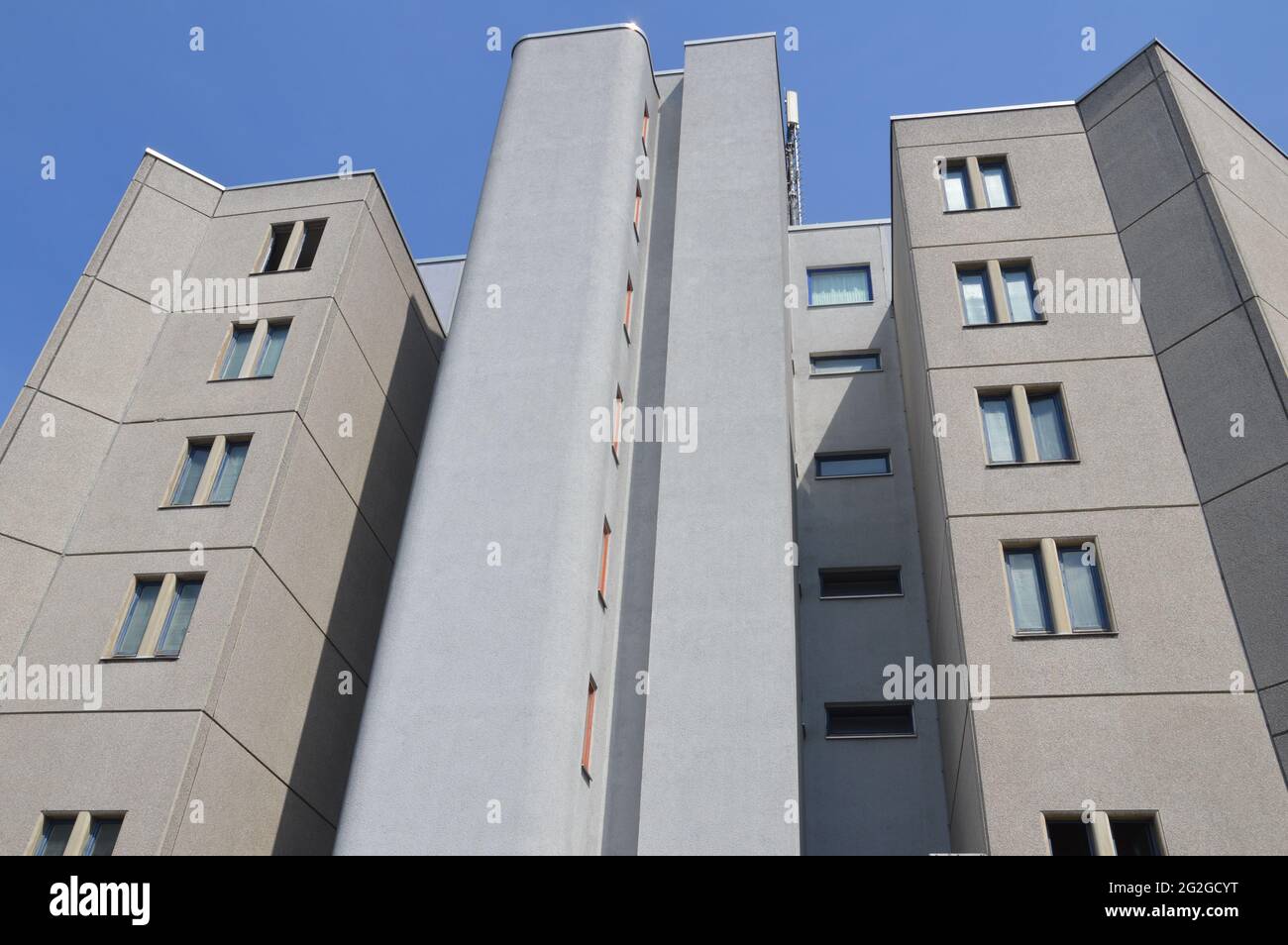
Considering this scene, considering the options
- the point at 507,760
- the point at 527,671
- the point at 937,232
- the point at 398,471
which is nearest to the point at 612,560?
the point at 527,671

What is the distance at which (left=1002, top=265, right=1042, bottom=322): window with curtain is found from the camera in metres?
19.3

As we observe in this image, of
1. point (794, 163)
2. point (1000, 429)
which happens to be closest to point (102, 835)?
point (1000, 429)

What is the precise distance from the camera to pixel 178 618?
17672 mm

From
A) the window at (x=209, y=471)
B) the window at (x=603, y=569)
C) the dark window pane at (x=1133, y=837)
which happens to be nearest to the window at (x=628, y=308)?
the window at (x=603, y=569)

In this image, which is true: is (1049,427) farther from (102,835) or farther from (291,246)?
(102,835)

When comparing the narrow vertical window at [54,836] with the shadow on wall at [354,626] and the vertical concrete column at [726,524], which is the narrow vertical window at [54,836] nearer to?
the shadow on wall at [354,626]

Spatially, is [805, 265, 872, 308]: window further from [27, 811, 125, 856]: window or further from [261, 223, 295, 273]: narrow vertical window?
[27, 811, 125, 856]: window

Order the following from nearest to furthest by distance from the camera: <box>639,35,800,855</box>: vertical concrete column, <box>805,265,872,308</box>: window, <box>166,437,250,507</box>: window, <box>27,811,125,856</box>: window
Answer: <box>27,811,125,856</box>: window → <box>639,35,800,855</box>: vertical concrete column → <box>166,437,250,507</box>: window → <box>805,265,872,308</box>: window

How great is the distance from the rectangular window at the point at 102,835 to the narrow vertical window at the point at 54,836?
269mm

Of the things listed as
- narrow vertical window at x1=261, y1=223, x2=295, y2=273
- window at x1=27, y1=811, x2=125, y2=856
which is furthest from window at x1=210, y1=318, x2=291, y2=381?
window at x1=27, y1=811, x2=125, y2=856

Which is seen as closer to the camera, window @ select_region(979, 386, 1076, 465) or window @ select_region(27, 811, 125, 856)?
window @ select_region(27, 811, 125, 856)

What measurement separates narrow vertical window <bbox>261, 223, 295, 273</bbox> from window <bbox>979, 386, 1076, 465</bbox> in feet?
45.6
